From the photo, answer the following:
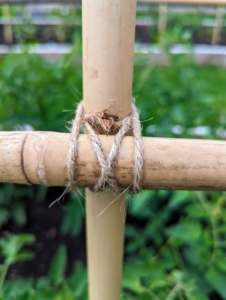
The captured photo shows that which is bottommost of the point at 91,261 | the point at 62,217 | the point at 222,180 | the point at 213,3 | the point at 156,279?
the point at 62,217

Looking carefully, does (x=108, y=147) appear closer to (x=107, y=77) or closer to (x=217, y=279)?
(x=107, y=77)

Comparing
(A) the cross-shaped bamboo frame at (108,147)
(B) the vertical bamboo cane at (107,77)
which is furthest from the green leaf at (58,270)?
(A) the cross-shaped bamboo frame at (108,147)

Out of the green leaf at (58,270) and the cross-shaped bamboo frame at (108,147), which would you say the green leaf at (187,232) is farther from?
the cross-shaped bamboo frame at (108,147)

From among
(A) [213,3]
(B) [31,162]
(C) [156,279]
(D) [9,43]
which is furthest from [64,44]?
(B) [31,162]

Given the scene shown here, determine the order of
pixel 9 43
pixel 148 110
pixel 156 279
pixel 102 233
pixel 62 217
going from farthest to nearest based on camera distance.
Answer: pixel 9 43
pixel 62 217
pixel 148 110
pixel 156 279
pixel 102 233

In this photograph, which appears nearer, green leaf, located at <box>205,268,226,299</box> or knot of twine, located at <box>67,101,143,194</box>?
knot of twine, located at <box>67,101,143,194</box>

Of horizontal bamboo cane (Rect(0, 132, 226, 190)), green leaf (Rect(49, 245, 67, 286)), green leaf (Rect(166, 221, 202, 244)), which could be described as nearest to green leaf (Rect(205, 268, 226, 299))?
green leaf (Rect(166, 221, 202, 244))

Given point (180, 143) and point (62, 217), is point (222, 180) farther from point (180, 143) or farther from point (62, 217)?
point (62, 217)

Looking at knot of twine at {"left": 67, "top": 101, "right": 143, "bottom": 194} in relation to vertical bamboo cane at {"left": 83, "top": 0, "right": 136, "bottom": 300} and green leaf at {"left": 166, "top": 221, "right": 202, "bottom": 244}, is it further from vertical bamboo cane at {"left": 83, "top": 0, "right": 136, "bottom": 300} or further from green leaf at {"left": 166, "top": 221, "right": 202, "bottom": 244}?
green leaf at {"left": 166, "top": 221, "right": 202, "bottom": 244}
